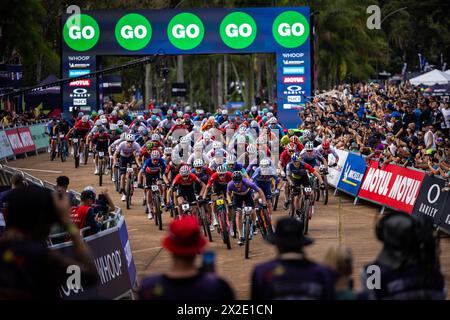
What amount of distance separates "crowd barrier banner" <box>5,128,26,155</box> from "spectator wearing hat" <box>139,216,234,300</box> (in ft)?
104

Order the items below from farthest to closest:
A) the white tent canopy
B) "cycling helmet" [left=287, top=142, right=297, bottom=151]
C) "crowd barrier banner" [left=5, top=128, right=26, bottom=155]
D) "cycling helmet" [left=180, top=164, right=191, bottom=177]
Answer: the white tent canopy → "crowd barrier banner" [left=5, top=128, right=26, bottom=155] → "cycling helmet" [left=287, top=142, right=297, bottom=151] → "cycling helmet" [left=180, top=164, right=191, bottom=177]

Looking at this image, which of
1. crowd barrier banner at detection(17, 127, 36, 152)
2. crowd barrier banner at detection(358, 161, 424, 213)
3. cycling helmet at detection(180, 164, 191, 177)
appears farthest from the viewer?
crowd barrier banner at detection(17, 127, 36, 152)

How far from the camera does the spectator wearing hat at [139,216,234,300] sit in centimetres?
615

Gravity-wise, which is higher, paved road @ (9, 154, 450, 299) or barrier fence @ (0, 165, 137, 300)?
barrier fence @ (0, 165, 137, 300)

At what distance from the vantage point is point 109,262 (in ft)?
43.4

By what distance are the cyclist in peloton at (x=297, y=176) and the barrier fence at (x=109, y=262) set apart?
23.4 feet

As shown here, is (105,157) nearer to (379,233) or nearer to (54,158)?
(54,158)

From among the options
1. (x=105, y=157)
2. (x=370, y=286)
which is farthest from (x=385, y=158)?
(x=370, y=286)

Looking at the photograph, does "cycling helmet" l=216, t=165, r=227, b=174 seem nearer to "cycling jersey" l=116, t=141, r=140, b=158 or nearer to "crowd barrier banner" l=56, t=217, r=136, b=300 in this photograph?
"crowd barrier banner" l=56, t=217, r=136, b=300

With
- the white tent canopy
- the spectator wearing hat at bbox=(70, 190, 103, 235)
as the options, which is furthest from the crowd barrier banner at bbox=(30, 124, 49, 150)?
the spectator wearing hat at bbox=(70, 190, 103, 235)

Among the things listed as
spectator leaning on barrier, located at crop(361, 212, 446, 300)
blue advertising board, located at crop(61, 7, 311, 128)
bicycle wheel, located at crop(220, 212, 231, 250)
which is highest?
blue advertising board, located at crop(61, 7, 311, 128)

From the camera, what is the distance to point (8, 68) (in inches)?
1264

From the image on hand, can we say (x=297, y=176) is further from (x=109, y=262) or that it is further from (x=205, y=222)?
(x=109, y=262)

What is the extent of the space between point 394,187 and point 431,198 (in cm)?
286
